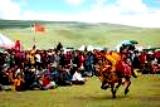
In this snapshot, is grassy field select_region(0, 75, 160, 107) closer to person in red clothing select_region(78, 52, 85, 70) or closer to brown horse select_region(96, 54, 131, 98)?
brown horse select_region(96, 54, 131, 98)

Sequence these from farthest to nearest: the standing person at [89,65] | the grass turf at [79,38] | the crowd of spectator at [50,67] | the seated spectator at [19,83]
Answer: the grass turf at [79,38] → the standing person at [89,65] → the crowd of spectator at [50,67] → the seated spectator at [19,83]

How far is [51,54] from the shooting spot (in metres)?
43.6

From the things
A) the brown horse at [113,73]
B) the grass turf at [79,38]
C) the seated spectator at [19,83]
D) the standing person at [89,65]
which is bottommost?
the grass turf at [79,38]

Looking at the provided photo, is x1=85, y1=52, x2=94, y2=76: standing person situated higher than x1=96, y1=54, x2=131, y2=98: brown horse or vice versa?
x1=96, y1=54, x2=131, y2=98: brown horse

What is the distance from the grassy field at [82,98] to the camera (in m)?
23.1

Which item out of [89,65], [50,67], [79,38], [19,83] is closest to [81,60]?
[89,65]

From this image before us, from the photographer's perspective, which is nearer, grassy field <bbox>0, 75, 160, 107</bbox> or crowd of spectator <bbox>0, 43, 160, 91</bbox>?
grassy field <bbox>0, 75, 160, 107</bbox>

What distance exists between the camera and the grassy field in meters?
23.1

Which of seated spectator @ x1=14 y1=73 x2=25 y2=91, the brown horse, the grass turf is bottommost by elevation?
the grass turf

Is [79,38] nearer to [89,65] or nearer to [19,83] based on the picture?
[89,65]

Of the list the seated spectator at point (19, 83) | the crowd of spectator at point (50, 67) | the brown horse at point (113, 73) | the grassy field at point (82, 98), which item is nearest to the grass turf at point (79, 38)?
the crowd of spectator at point (50, 67)

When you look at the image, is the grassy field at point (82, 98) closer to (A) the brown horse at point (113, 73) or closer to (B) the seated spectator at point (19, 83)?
(A) the brown horse at point (113, 73)

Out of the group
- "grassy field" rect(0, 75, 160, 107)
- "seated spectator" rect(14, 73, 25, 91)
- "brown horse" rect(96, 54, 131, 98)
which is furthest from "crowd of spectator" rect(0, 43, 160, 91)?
"brown horse" rect(96, 54, 131, 98)

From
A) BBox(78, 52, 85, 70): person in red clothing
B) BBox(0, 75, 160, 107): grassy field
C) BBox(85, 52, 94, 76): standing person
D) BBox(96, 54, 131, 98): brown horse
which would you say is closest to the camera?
BBox(0, 75, 160, 107): grassy field
